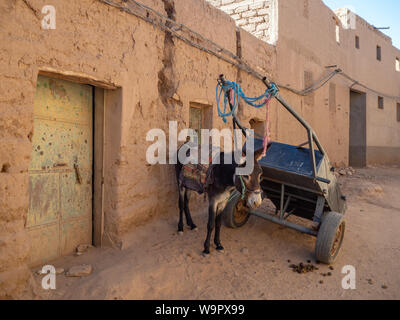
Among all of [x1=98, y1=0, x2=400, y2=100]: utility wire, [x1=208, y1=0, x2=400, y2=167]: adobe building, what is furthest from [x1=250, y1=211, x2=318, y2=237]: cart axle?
[x1=208, y1=0, x2=400, y2=167]: adobe building

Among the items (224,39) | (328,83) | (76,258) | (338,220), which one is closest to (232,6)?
(224,39)

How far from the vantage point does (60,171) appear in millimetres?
3506

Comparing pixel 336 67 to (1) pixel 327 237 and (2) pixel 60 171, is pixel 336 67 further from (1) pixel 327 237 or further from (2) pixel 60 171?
(2) pixel 60 171

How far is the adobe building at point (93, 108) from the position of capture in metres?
2.65

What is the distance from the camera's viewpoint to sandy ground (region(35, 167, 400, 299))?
116 inches

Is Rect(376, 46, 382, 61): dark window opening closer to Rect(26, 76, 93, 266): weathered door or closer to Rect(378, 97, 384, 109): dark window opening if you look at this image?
Rect(378, 97, 384, 109): dark window opening

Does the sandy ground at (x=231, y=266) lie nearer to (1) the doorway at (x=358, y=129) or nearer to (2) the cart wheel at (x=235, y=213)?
(2) the cart wheel at (x=235, y=213)

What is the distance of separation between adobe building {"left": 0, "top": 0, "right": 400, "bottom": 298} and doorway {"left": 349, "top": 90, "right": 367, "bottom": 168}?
10701mm

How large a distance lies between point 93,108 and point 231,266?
9.46ft

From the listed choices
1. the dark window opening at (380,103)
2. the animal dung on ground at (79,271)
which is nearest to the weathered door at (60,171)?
the animal dung on ground at (79,271)

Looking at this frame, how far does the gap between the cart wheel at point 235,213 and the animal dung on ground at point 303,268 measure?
1246 mm

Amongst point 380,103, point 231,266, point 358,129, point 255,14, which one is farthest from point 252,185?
point 380,103
